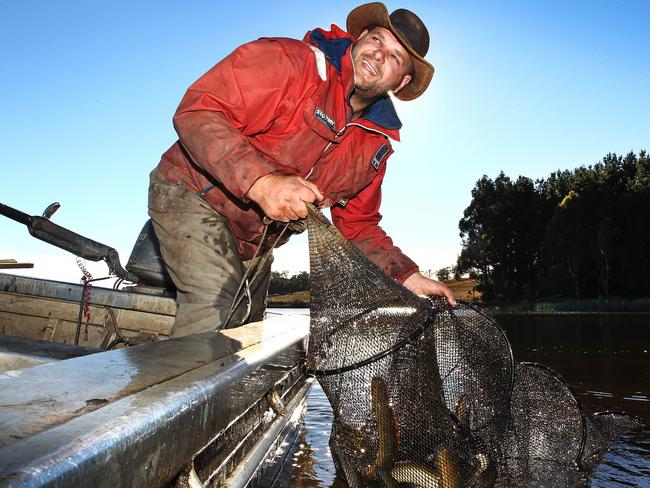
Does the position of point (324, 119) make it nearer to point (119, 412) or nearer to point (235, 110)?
point (235, 110)

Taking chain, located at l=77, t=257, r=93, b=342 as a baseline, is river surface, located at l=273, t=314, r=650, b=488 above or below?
below

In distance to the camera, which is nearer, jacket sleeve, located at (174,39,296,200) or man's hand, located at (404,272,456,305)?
jacket sleeve, located at (174,39,296,200)

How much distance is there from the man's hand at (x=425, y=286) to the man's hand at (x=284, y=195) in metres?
1.64

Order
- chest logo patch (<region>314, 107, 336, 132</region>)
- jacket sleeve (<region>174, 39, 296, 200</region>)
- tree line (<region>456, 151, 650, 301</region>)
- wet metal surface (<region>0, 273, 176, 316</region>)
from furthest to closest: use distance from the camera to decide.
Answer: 1. tree line (<region>456, 151, 650, 301</region>)
2. wet metal surface (<region>0, 273, 176, 316</region>)
3. chest logo patch (<region>314, 107, 336, 132</region>)
4. jacket sleeve (<region>174, 39, 296, 200</region>)

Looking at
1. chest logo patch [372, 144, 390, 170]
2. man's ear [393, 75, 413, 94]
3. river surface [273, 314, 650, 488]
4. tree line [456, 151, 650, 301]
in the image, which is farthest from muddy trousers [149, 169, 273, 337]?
tree line [456, 151, 650, 301]

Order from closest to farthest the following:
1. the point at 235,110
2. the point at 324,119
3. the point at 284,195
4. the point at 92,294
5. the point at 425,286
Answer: the point at 284,195
the point at 235,110
the point at 324,119
the point at 425,286
the point at 92,294

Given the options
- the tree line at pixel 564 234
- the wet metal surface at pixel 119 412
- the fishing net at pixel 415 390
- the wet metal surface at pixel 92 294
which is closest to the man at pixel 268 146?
the fishing net at pixel 415 390

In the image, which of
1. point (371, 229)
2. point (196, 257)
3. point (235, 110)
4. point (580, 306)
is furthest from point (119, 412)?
point (580, 306)

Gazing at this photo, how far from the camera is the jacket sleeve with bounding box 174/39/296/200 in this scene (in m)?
2.80

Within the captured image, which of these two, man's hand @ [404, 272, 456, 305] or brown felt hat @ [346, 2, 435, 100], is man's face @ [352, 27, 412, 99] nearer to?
brown felt hat @ [346, 2, 435, 100]

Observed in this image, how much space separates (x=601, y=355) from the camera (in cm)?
995

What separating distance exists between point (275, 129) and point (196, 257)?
3.24 feet

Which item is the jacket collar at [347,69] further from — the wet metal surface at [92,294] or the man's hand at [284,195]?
the wet metal surface at [92,294]

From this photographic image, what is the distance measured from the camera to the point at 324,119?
336 centimetres
